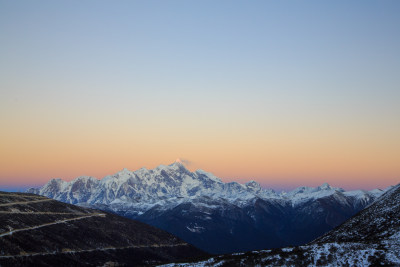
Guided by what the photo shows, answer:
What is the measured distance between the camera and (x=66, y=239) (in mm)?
142625

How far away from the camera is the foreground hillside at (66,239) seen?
119125 millimetres

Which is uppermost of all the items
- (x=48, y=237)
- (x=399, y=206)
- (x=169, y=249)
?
(x=399, y=206)

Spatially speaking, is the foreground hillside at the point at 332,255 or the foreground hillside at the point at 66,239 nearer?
the foreground hillside at the point at 332,255

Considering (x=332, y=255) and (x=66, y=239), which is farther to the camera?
(x=66, y=239)

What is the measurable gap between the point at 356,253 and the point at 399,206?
1747 inches

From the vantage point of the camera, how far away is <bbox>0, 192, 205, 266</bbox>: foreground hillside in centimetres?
11912

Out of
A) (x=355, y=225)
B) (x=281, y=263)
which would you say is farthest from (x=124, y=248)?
(x=281, y=263)

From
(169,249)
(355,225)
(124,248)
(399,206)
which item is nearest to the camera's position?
(399,206)

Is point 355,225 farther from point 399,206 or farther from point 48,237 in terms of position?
point 48,237

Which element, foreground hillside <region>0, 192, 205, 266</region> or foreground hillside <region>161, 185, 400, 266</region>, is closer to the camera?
foreground hillside <region>161, 185, 400, 266</region>

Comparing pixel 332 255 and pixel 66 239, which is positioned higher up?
pixel 332 255

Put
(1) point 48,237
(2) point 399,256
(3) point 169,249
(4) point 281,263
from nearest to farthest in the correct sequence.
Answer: (2) point 399,256, (4) point 281,263, (1) point 48,237, (3) point 169,249

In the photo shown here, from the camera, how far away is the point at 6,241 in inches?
4535

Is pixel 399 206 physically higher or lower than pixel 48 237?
higher
